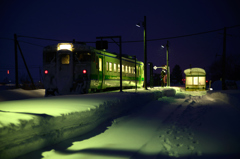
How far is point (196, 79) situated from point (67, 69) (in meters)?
22.0

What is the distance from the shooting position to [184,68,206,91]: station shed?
32.0 m

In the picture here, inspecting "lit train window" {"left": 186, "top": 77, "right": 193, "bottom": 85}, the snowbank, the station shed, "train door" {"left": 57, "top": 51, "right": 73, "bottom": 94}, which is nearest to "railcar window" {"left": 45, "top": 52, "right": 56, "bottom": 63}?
"train door" {"left": 57, "top": 51, "right": 73, "bottom": 94}

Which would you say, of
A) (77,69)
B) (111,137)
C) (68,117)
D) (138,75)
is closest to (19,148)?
(68,117)

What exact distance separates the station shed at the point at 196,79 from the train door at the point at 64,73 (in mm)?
21271

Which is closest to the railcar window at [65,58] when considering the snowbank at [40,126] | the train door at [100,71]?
the train door at [100,71]

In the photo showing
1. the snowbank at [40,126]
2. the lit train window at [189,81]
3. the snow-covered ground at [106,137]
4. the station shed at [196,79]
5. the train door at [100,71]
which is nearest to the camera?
the snowbank at [40,126]

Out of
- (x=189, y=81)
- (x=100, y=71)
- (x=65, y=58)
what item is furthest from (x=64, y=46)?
(x=189, y=81)

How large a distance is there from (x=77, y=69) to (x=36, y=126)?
1175 cm

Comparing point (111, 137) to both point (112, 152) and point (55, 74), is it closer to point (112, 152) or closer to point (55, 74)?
point (112, 152)

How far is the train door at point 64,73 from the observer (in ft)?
52.5

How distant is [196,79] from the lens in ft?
106

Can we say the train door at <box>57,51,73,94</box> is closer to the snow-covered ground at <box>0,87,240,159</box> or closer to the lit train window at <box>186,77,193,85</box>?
the snow-covered ground at <box>0,87,240,159</box>

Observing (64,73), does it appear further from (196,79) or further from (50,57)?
(196,79)

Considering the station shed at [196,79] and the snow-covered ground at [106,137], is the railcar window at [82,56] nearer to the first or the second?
the snow-covered ground at [106,137]
